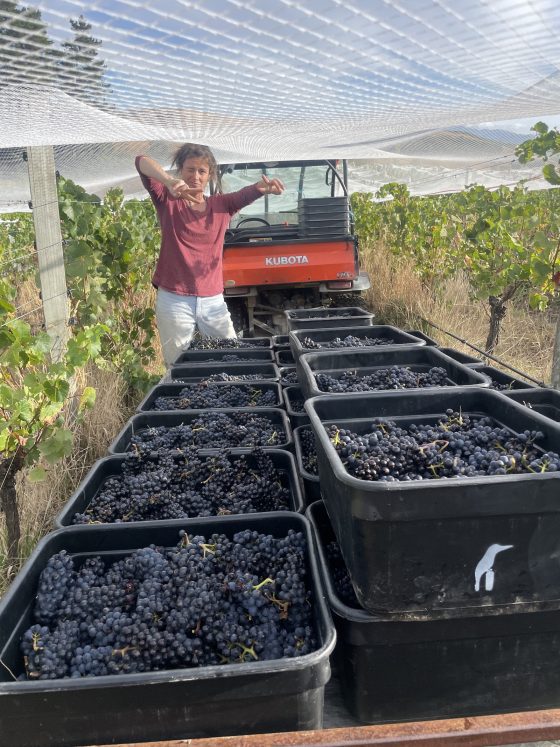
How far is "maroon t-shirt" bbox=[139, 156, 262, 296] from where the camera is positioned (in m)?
3.39

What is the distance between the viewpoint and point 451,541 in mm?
1056

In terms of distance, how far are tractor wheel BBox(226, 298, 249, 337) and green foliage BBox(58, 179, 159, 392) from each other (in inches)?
65.1

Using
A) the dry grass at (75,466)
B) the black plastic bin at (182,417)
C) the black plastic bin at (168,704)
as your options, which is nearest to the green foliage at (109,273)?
the dry grass at (75,466)

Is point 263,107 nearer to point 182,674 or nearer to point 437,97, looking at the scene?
point 437,97

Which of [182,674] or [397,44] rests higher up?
[397,44]

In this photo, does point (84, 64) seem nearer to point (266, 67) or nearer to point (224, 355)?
point (266, 67)

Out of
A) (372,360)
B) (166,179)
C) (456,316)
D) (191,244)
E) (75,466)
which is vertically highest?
(166,179)

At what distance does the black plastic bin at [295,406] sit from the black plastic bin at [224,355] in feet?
1.71

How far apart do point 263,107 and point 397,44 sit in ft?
2.85

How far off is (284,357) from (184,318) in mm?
771

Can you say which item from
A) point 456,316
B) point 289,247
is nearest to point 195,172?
point 289,247

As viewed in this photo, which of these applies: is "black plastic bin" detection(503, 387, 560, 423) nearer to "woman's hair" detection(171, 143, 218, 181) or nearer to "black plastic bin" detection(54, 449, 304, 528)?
"black plastic bin" detection(54, 449, 304, 528)

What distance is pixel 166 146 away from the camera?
12.8ft

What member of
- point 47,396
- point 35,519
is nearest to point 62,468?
point 35,519
